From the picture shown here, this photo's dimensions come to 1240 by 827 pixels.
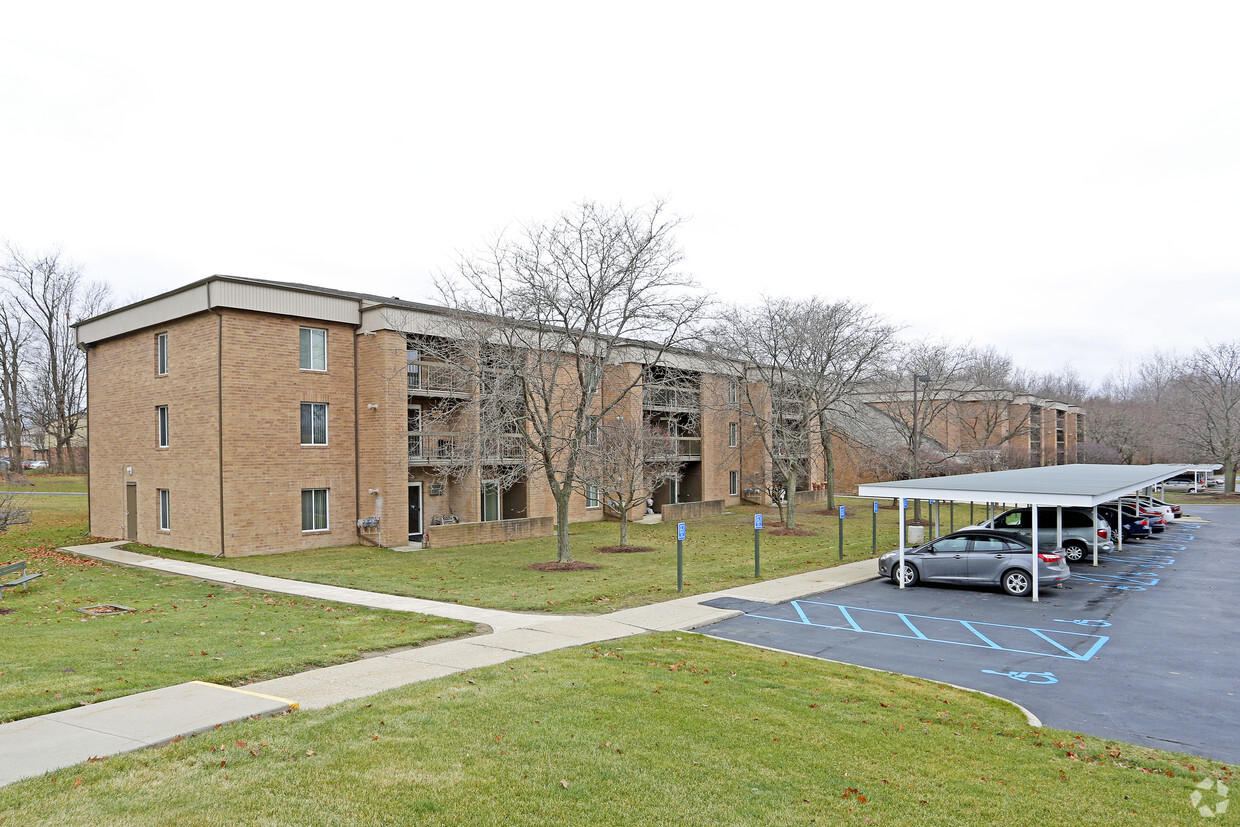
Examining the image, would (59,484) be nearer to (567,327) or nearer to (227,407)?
(227,407)

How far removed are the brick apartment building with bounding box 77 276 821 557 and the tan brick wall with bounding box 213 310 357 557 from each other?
0.04 meters

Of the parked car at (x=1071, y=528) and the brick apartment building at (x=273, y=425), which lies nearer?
the parked car at (x=1071, y=528)

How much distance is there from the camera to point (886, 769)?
6922 millimetres

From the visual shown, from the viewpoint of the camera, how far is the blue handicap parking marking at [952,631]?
12.8 meters

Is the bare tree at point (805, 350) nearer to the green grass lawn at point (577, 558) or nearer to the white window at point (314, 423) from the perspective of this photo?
the green grass lawn at point (577, 558)

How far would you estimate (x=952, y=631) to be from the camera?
1416cm

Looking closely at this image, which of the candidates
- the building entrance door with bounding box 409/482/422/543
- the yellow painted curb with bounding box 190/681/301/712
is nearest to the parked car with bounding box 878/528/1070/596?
the yellow painted curb with bounding box 190/681/301/712

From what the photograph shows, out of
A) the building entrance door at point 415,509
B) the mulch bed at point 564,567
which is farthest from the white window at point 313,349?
the mulch bed at point 564,567

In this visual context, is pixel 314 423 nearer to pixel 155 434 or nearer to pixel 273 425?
pixel 273 425

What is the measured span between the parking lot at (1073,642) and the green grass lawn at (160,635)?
641 cm

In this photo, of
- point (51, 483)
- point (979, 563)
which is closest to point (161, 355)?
point (979, 563)

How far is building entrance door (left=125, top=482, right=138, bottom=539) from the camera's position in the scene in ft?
96.6

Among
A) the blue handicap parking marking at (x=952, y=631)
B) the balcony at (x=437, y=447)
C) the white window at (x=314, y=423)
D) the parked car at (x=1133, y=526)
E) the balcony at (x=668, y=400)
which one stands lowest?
the parked car at (x=1133, y=526)

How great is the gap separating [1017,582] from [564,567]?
11.5m
